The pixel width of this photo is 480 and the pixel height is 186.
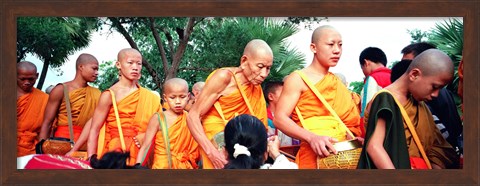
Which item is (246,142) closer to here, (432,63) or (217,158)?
(217,158)

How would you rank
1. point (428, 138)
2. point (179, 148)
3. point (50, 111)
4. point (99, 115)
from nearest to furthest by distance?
point (428, 138)
point (179, 148)
point (99, 115)
point (50, 111)

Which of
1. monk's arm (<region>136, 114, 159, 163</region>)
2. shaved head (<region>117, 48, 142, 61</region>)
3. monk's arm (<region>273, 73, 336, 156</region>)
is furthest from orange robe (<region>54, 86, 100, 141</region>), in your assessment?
monk's arm (<region>273, 73, 336, 156</region>)

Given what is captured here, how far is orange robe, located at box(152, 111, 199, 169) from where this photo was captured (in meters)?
12.7

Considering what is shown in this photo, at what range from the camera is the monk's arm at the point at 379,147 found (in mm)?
11344

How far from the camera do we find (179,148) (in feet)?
42.4

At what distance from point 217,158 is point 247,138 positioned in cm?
177

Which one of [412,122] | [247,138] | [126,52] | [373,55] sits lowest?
[247,138]

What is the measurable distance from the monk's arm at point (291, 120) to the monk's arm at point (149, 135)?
1.40 m

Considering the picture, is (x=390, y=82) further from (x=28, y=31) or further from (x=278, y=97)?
(x=28, y=31)

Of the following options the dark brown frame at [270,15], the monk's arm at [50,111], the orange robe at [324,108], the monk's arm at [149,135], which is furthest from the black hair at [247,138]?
the monk's arm at [50,111]

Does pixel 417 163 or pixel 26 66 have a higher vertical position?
pixel 26 66

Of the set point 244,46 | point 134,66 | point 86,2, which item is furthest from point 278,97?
point 86,2

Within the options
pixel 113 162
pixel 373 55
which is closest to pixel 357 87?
pixel 373 55

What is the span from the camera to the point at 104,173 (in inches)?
459
